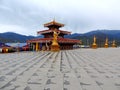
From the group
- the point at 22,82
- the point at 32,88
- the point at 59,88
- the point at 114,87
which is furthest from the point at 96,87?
the point at 22,82

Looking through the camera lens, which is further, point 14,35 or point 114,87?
point 14,35

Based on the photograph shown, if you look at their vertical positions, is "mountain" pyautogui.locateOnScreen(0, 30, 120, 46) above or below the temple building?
above

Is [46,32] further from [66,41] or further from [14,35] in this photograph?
[14,35]

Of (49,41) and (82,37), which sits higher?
(82,37)

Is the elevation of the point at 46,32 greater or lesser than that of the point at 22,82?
greater

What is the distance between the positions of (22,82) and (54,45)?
1788 centimetres

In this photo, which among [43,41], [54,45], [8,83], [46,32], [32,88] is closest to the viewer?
[32,88]

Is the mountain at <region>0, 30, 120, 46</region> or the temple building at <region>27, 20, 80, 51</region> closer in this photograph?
the temple building at <region>27, 20, 80, 51</region>

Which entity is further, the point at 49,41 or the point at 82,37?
the point at 82,37

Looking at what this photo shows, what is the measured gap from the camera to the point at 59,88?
164 inches

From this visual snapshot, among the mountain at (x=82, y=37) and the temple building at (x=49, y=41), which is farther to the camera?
the mountain at (x=82, y=37)

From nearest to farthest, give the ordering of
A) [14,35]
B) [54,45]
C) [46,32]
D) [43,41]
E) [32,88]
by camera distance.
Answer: [32,88], [54,45], [43,41], [46,32], [14,35]

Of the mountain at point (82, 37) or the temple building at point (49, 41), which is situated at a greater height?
the mountain at point (82, 37)

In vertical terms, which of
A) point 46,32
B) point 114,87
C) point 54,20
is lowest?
point 114,87
